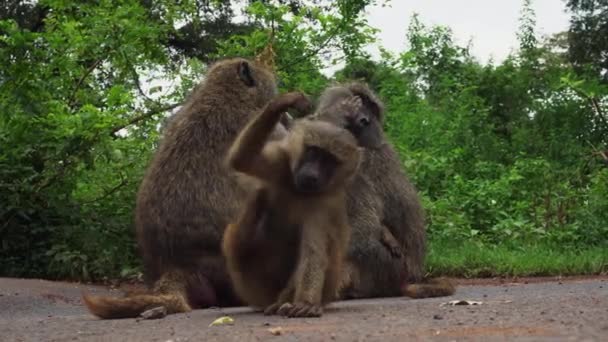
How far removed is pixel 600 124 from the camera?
48.5 feet

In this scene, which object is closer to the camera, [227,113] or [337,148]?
[337,148]

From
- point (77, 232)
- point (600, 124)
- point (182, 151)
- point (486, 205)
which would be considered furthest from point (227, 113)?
point (600, 124)

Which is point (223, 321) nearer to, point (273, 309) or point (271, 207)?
point (273, 309)

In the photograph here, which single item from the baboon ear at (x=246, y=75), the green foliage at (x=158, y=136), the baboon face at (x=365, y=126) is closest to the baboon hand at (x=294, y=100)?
the baboon face at (x=365, y=126)

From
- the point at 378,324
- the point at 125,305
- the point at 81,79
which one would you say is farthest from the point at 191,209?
the point at 81,79

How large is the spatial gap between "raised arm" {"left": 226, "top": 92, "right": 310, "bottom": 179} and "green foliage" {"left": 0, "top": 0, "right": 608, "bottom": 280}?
3.53m

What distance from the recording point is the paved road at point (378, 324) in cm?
392

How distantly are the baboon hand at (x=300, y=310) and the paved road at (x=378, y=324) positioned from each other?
0.05 metres

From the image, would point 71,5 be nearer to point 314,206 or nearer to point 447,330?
point 314,206

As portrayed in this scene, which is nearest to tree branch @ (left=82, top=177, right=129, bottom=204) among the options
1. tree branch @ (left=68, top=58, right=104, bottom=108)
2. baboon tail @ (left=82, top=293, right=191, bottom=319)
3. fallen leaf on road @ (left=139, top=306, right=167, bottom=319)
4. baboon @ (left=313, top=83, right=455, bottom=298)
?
tree branch @ (left=68, top=58, right=104, bottom=108)

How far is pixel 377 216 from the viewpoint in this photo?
6.80 metres

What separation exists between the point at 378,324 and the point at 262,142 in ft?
3.60

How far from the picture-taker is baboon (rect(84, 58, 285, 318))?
6301mm

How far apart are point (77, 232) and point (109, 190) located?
0.59 meters
